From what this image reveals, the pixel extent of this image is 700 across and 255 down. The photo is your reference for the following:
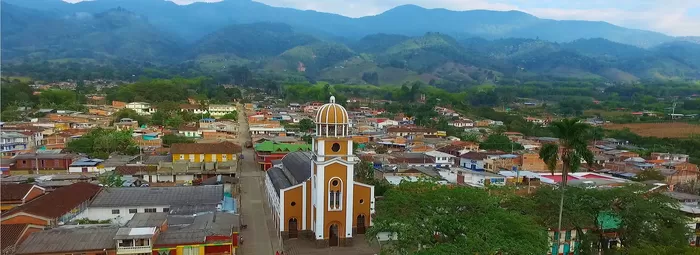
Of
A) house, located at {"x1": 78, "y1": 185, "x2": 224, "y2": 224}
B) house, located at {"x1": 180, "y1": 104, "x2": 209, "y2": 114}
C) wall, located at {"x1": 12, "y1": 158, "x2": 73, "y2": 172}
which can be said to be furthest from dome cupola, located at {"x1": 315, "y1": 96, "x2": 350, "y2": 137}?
house, located at {"x1": 180, "y1": 104, "x2": 209, "y2": 114}

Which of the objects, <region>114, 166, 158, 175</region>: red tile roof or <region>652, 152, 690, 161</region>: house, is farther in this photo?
<region>652, 152, 690, 161</region>: house

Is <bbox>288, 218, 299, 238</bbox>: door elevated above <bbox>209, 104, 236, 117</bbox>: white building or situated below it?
below

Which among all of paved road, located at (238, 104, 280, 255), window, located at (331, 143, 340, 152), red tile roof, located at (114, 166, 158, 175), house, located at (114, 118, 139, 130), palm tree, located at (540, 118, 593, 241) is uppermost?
palm tree, located at (540, 118, 593, 241)

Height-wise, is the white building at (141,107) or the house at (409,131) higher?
the white building at (141,107)

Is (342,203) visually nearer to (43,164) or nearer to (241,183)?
(241,183)

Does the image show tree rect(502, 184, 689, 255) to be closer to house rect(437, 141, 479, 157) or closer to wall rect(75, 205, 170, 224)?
wall rect(75, 205, 170, 224)

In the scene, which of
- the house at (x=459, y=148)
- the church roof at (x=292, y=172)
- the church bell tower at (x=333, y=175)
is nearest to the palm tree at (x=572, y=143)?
the church bell tower at (x=333, y=175)

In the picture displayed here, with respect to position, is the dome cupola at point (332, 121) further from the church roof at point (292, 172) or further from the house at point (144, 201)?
the house at point (144, 201)
